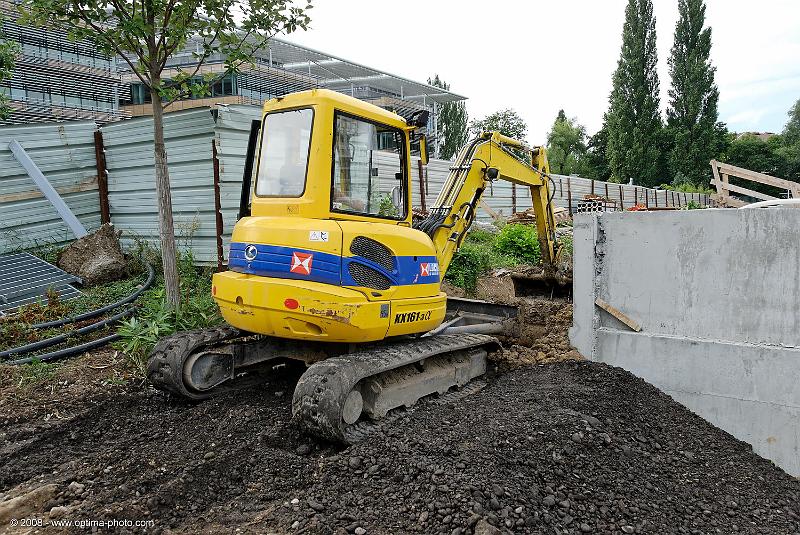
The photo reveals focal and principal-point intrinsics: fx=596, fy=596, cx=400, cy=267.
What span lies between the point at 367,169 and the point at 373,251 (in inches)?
31.7

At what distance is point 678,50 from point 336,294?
47.3m

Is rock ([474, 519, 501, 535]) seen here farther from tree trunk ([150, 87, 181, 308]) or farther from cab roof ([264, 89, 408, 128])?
tree trunk ([150, 87, 181, 308])

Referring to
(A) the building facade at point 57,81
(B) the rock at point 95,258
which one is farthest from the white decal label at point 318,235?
(A) the building facade at point 57,81

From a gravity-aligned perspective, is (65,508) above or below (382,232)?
below

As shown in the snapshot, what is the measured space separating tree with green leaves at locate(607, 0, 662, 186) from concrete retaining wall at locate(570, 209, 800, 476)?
41493 millimetres

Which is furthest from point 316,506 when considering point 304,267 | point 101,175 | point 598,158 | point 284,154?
point 598,158

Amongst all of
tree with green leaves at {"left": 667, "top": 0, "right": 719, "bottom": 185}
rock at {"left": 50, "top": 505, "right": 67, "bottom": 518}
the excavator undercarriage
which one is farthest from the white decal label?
tree with green leaves at {"left": 667, "top": 0, "right": 719, "bottom": 185}

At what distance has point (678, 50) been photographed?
43.7 metres

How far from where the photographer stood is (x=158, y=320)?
6.60m

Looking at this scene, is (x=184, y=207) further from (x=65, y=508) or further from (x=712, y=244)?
(x=712, y=244)

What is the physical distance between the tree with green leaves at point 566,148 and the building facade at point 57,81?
4746cm

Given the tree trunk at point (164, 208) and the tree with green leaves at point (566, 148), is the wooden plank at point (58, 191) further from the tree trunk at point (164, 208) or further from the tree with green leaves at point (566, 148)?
the tree with green leaves at point (566, 148)

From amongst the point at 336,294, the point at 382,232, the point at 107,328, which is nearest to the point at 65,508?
the point at 336,294

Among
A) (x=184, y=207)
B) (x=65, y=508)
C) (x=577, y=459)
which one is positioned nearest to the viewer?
(x=65, y=508)
